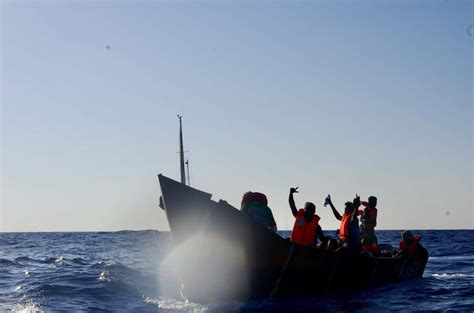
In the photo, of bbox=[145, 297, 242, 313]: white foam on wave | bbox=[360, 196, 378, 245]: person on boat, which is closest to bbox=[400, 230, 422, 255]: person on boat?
bbox=[360, 196, 378, 245]: person on boat

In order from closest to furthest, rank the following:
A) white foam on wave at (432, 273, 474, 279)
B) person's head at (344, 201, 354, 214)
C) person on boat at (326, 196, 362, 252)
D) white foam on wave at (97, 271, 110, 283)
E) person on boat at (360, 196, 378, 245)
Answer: person on boat at (326, 196, 362, 252) → person's head at (344, 201, 354, 214) → white foam on wave at (97, 271, 110, 283) → person on boat at (360, 196, 378, 245) → white foam on wave at (432, 273, 474, 279)

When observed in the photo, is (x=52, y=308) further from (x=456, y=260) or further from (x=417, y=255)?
(x=456, y=260)

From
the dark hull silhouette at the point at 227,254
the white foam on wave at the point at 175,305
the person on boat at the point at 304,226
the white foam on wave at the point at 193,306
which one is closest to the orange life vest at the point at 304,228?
the person on boat at the point at 304,226

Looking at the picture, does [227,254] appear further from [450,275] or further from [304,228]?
[450,275]

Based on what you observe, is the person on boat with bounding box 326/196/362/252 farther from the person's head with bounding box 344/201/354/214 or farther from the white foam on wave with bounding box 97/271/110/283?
the white foam on wave with bounding box 97/271/110/283

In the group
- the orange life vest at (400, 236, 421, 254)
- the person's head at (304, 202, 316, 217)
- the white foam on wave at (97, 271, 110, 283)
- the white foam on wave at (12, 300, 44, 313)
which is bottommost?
the white foam on wave at (12, 300, 44, 313)

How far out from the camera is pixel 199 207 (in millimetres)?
14156

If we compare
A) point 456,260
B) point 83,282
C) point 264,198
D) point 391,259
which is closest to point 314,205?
point 264,198

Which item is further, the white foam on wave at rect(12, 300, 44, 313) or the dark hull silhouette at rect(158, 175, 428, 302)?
the dark hull silhouette at rect(158, 175, 428, 302)

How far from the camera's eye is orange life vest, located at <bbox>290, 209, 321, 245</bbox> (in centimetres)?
1545

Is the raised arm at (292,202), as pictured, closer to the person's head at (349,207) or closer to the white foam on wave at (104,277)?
the person's head at (349,207)

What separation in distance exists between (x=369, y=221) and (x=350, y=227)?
2.44 meters

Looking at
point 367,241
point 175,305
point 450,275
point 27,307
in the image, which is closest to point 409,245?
point 367,241

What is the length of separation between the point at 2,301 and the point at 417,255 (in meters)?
12.8
